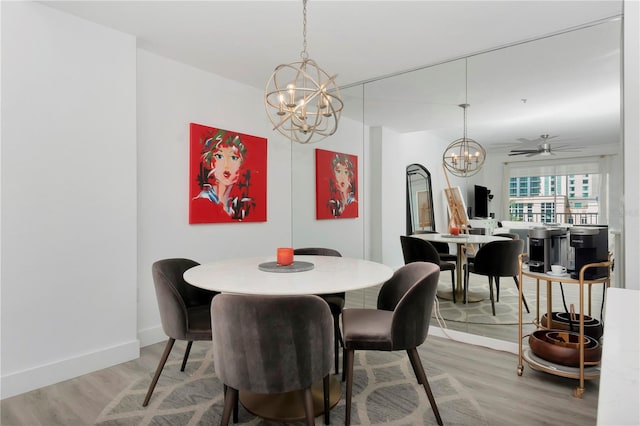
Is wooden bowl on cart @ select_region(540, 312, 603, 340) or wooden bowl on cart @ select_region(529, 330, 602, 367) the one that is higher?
wooden bowl on cart @ select_region(540, 312, 603, 340)

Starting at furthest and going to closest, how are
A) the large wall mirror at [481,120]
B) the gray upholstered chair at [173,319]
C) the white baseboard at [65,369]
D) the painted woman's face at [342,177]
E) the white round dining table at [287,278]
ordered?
1. the painted woman's face at [342,177]
2. the large wall mirror at [481,120]
3. the white baseboard at [65,369]
4. the gray upholstered chair at [173,319]
5. the white round dining table at [287,278]

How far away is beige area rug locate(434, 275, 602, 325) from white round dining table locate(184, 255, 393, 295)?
1259mm

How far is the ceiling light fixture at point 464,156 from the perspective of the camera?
3097 mm

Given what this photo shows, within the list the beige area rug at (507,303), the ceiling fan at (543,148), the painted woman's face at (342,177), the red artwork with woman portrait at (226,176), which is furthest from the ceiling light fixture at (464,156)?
the red artwork with woman portrait at (226,176)

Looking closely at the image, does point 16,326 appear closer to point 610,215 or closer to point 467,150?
point 467,150

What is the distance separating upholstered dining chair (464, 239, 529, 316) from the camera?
9.55 feet

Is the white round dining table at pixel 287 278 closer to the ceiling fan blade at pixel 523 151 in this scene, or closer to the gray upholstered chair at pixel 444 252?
the gray upholstered chair at pixel 444 252

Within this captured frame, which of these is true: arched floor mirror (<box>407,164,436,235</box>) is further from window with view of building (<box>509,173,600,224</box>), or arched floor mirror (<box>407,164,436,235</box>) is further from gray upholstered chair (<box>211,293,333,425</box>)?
gray upholstered chair (<box>211,293,333,425</box>)

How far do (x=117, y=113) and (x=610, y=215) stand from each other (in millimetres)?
3587

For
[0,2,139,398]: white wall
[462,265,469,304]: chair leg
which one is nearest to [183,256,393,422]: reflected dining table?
[0,2,139,398]: white wall

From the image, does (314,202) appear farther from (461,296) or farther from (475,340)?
(475,340)

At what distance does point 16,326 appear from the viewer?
2270 millimetres

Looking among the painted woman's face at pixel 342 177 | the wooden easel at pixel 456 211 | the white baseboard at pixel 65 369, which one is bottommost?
A: the white baseboard at pixel 65 369

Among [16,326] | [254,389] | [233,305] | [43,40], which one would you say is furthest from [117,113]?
[254,389]
